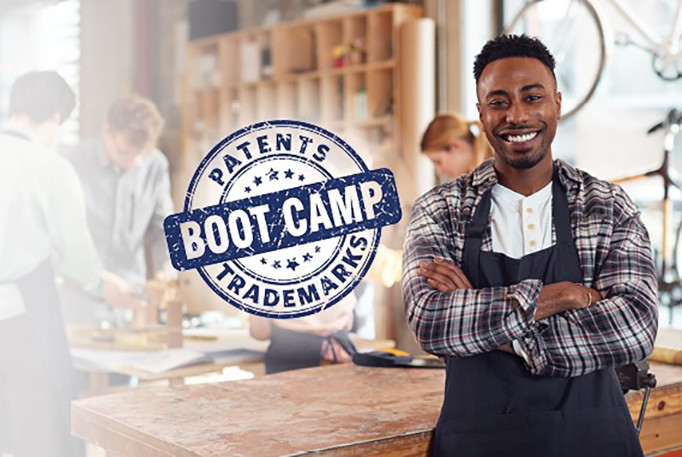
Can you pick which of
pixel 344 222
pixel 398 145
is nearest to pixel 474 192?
pixel 344 222

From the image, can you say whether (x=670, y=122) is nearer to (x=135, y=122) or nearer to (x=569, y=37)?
(x=569, y=37)

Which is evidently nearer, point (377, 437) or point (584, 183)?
point (377, 437)

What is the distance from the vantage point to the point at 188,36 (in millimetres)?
7934

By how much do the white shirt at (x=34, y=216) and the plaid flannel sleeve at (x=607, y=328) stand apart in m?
1.96

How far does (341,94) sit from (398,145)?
0.71 metres

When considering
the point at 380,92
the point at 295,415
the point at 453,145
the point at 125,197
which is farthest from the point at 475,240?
the point at 380,92

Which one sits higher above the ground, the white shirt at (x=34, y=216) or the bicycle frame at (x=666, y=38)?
the bicycle frame at (x=666, y=38)

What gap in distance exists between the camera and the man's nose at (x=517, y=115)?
6.40 ft

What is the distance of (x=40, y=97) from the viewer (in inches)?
131

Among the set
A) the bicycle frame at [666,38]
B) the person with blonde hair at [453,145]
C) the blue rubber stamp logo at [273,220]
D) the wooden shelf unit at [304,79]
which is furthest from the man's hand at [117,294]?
the bicycle frame at [666,38]

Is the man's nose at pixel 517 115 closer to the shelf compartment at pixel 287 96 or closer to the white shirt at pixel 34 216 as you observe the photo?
the white shirt at pixel 34 216

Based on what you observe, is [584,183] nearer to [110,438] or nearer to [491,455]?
→ [491,455]

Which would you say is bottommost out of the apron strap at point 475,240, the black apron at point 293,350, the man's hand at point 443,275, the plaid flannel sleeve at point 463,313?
the black apron at point 293,350

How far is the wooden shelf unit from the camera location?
6504mm
